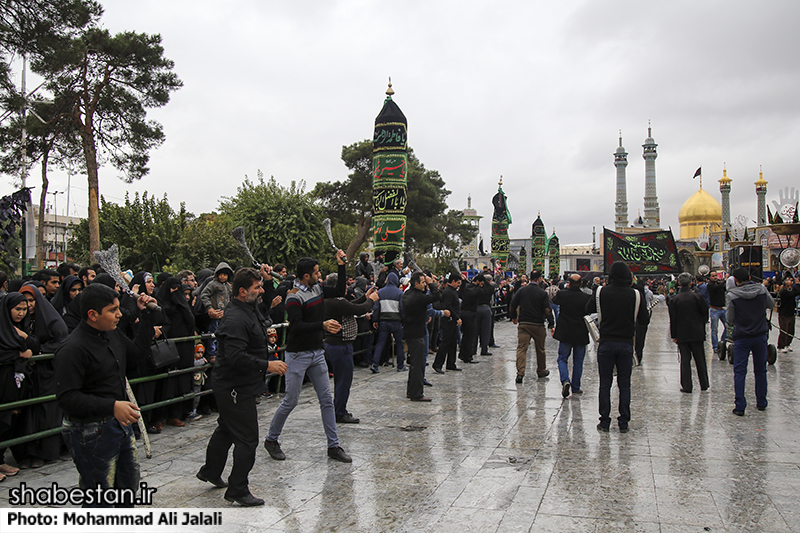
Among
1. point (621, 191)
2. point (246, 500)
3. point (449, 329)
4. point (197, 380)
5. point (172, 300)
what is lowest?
point (246, 500)

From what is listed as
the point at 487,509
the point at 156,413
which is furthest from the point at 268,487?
the point at 156,413

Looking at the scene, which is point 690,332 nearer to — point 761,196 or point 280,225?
point 280,225

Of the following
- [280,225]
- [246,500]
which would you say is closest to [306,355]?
[246,500]

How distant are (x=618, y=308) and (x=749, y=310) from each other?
2.11 meters

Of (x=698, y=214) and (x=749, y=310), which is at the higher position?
(x=698, y=214)

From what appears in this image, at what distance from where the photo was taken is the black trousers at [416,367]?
831 centimetres

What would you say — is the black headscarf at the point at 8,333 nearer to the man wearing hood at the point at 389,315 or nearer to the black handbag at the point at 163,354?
the black handbag at the point at 163,354

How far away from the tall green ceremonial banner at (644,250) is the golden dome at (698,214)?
214 feet

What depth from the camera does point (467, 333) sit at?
12023 millimetres

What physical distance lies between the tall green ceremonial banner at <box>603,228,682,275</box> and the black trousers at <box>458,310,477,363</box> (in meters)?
7.69

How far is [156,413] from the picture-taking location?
673cm

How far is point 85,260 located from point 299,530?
32291 mm

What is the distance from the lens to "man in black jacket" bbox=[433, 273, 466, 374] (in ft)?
35.7

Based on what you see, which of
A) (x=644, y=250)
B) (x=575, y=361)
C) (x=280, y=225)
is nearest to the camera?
(x=575, y=361)
